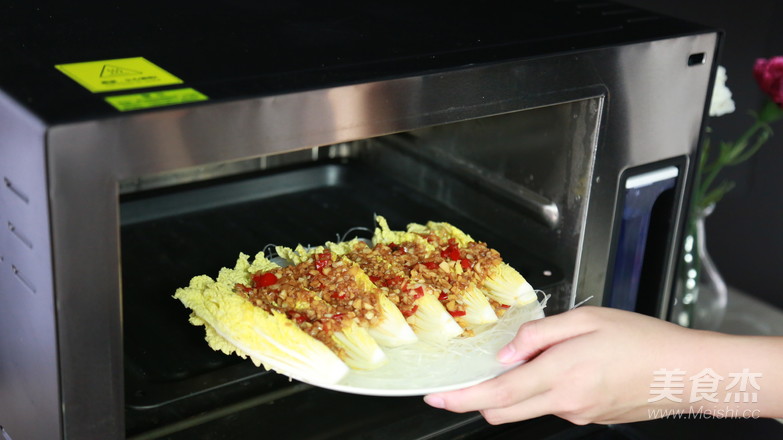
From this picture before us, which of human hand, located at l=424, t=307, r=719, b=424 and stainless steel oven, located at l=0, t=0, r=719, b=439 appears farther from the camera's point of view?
human hand, located at l=424, t=307, r=719, b=424

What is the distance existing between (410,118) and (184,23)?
0.26m

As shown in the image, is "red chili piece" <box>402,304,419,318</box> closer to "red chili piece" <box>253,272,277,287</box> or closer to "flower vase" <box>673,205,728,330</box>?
"red chili piece" <box>253,272,277,287</box>

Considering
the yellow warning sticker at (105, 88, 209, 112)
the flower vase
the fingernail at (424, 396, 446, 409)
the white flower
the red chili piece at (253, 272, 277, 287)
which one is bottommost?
the flower vase

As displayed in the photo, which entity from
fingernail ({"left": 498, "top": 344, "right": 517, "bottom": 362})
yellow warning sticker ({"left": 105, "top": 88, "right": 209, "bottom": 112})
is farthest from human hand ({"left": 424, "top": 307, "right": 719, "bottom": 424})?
yellow warning sticker ({"left": 105, "top": 88, "right": 209, "bottom": 112})

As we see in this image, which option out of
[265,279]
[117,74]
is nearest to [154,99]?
[117,74]

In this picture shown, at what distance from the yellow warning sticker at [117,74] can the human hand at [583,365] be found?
366 mm

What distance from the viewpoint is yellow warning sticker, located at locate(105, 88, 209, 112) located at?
2.02ft

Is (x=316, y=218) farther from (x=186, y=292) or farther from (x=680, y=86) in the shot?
(x=680, y=86)

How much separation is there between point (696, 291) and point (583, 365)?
0.86 meters

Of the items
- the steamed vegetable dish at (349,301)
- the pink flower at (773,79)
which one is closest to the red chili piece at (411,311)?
the steamed vegetable dish at (349,301)

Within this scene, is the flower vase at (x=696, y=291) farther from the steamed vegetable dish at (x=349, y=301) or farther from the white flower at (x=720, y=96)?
the steamed vegetable dish at (x=349, y=301)

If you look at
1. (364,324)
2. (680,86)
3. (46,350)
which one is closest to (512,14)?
(680,86)

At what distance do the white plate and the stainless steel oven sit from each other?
121mm

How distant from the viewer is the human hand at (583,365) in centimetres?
78
